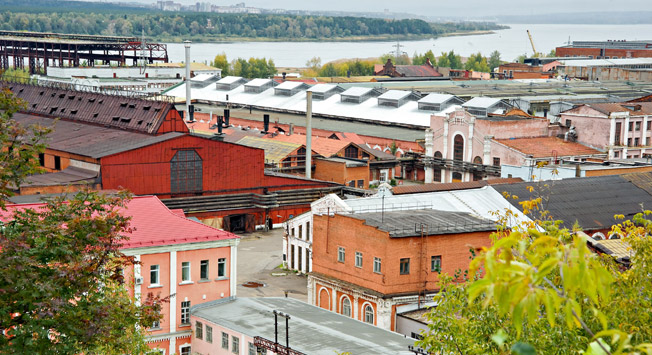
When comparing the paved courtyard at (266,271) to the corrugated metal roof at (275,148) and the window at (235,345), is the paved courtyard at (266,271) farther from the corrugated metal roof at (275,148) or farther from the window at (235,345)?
the corrugated metal roof at (275,148)

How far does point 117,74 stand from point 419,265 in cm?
7875

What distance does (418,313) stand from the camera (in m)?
31.2

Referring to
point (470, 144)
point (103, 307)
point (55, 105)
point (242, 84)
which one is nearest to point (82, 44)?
point (242, 84)

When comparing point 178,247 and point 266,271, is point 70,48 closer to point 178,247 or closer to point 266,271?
point 266,271

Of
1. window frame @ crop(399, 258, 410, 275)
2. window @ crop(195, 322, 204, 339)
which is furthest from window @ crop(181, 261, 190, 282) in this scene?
window frame @ crop(399, 258, 410, 275)

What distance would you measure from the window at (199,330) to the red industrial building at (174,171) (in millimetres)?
16600

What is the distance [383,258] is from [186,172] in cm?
1961

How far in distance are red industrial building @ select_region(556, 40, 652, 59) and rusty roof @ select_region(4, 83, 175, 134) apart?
354 ft

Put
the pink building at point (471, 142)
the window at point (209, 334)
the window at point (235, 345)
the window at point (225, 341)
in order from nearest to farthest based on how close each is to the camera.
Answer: the window at point (235, 345) → the window at point (225, 341) → the window at point (209, 334) → the pink building at point (471, 142)

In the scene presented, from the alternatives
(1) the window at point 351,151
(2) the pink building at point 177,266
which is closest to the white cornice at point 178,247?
(2) the pink building at point 177,266

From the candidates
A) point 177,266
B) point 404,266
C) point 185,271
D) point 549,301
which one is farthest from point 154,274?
point 549,301

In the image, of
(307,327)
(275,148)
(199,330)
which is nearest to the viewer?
(307,327)

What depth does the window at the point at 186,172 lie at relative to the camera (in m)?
48.9

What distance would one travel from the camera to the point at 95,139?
176 feet
